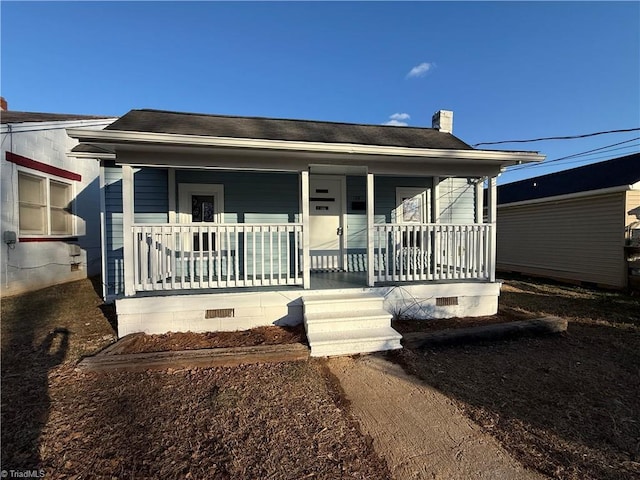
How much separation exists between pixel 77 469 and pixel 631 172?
1275 cm

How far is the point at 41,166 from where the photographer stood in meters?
7.49

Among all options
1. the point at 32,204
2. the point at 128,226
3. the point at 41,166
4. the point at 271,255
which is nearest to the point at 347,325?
the point at 271,255

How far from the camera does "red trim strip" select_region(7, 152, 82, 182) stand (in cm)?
679

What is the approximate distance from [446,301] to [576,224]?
7.37 metres

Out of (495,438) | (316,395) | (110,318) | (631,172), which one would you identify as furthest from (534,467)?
(631,172)

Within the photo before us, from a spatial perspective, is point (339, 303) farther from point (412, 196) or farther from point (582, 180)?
point (582, 180)

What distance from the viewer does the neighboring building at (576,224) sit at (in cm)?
822

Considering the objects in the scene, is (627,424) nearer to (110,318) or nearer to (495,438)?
(495,438)

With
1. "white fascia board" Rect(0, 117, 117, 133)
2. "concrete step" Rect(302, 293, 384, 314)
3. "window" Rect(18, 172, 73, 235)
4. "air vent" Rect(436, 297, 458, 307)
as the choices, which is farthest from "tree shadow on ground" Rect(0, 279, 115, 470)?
"air vent" Rect(436, 297, 458, 307)

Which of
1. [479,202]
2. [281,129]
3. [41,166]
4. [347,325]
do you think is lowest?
[347,325]

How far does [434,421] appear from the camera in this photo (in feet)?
8.17

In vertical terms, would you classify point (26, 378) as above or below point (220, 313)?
below

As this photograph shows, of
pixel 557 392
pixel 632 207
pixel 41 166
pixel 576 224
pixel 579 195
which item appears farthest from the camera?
pixel 576 224

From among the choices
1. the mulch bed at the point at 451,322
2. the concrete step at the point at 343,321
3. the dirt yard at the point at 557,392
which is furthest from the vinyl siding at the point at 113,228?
the dirt yard at the point at 557,392
